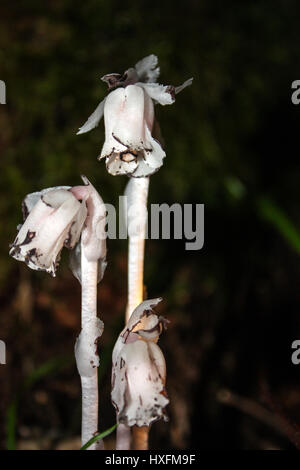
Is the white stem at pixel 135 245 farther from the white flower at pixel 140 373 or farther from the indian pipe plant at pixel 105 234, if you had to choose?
the white flower at pixel 140 373

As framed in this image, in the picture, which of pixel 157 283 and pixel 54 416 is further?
pixel 157 283

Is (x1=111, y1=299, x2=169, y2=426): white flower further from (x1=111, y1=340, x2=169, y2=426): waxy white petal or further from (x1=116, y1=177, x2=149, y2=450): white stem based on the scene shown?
(x1=116, y1=177, x2=149, y2=450): white stem

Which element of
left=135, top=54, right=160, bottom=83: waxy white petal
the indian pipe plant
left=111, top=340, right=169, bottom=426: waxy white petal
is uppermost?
left=135, top=54, right=160, bottom=83: waxy white petal

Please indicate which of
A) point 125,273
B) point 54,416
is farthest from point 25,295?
point 54,416

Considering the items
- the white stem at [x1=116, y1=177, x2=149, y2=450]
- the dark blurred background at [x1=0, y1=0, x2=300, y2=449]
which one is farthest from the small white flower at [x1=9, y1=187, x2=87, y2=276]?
the dark blurred background at [x1=0, y1=0, x2=300, y2=449]

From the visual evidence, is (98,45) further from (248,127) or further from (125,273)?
(125,273)

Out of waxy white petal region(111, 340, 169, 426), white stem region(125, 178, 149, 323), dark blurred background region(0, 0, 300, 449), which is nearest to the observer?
waxy white petal region(111, 340, 169, 426)

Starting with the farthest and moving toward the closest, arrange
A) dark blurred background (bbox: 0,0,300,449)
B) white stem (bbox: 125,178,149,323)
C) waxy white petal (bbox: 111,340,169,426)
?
dark blurred background (bbox: 0,0,300,449) < white stem (bbox: 125,178,149,323) < waxy white petal (bbox: 111,340,169,426)
